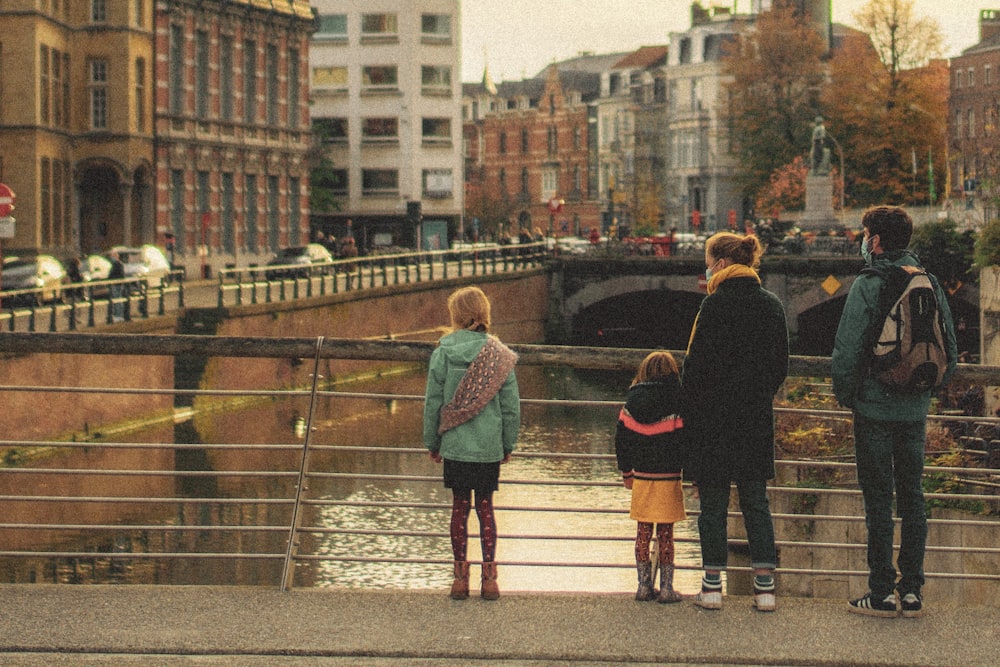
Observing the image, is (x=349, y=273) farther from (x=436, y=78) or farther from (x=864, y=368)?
(x=864, y=368)

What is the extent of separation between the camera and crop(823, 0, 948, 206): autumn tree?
256 ft

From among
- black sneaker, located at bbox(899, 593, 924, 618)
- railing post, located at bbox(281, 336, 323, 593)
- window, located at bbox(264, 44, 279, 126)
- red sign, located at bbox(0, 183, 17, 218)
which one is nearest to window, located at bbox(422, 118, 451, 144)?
window, located at bbox(264, 44, 279, 126)

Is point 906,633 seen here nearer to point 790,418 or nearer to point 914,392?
point 914,392

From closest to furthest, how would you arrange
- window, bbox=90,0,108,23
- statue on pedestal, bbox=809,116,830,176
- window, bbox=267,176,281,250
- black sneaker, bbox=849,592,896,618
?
1. black sneaker, bbox=849,592,896,618
2. window, bbox=90,0,108,23
3. statue on pedestal, bbox=809,116,830,176
4. window, bbox=267,176,281,250

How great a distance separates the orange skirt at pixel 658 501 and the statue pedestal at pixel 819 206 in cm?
5470

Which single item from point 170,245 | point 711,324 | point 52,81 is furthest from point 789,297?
point 711,324

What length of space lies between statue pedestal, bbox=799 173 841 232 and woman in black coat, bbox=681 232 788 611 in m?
54.8

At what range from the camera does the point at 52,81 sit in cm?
4897

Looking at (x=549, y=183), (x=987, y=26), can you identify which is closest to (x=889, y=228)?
(x=987, y=26)

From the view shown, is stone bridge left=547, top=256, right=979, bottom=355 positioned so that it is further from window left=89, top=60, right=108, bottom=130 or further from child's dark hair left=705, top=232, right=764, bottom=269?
child's dark hair left=705, top=232, right=764, bottom=269

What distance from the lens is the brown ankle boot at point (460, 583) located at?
7875 millimetres

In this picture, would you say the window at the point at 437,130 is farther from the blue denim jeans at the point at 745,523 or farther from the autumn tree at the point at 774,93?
the blue denim jeans at the point at 745,523

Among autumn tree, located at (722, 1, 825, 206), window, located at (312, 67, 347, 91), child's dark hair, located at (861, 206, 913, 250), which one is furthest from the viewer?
window, located at (312, 67, 347, 91)

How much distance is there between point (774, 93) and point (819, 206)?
21.7 meters
